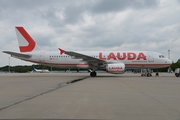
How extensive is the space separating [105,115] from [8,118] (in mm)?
2050

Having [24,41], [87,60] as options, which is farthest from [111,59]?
[24,41]

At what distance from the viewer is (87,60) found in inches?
911

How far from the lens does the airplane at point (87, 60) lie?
79.8 ft

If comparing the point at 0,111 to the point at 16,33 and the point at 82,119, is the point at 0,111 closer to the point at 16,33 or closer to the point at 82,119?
the point at 82,119

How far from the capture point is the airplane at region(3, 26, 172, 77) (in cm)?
2433

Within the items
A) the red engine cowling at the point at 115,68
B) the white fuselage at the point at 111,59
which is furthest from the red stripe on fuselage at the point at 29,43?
the red engine cowling at the point at 115,68

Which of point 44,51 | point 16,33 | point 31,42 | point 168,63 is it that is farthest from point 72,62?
point 168,63

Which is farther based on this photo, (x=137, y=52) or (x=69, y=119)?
(x=137, y=52)

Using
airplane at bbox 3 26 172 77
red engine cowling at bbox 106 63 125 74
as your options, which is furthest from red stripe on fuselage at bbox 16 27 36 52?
red engine cowling at bbox 106 63 125 74

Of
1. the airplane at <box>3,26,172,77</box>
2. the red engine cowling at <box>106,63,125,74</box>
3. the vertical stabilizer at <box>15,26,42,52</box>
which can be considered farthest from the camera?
the vertical stabilizer at <box>15,26,42,52</box>

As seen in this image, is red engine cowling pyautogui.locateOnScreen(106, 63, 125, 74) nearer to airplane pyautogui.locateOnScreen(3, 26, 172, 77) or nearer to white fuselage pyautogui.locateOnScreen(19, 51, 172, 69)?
airplane pyautogui.locateOnScreen(3, 26, 172, 77)

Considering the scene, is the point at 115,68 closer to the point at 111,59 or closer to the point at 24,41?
the point at 111,59

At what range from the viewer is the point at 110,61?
24.3 meters

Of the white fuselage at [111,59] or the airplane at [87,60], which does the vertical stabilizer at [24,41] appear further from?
the white fuselage at [111,59]
